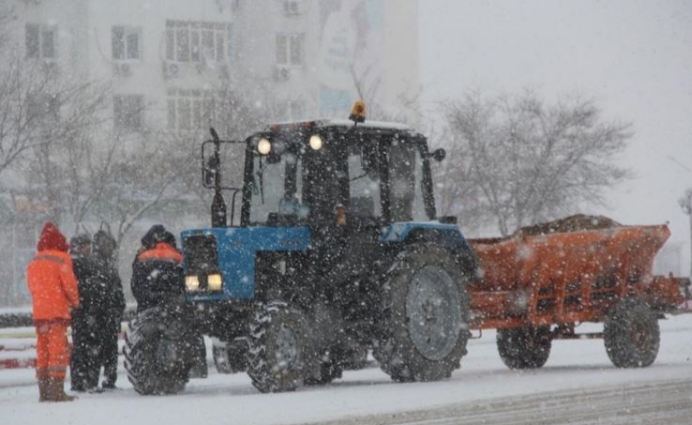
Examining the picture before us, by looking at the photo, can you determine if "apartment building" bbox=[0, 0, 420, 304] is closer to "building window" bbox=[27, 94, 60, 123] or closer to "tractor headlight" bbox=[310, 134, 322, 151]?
"building window" bbox=[27, 94, 60, 123]

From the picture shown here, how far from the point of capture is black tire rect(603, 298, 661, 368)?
18.5 m

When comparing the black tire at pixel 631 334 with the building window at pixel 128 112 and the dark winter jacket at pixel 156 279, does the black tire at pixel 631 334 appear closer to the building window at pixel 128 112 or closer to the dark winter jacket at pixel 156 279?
the dark winter jacket at pixel 156 279

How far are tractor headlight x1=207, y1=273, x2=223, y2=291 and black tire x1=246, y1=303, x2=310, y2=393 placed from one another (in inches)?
22.2

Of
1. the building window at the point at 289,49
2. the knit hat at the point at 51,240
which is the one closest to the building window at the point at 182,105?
the building window at the point at 289,49

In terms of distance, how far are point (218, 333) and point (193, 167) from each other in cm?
2812

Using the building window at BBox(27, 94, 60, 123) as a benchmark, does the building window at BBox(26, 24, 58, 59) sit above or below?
above

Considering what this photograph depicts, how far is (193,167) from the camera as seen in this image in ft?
145

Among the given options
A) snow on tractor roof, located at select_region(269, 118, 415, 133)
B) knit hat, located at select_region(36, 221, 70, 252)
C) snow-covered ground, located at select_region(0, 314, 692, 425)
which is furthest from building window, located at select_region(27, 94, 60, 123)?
knit hat, located at select_region(36, 221, 70, 252)

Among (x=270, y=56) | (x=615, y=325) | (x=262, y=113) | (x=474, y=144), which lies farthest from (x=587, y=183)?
(x=615, y=325)

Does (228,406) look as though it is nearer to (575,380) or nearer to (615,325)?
(575,380)

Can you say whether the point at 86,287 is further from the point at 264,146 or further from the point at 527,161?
the point at 527,161

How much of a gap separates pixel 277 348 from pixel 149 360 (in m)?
1.45

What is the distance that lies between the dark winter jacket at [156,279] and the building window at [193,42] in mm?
42020

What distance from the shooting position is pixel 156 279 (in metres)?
17.0
